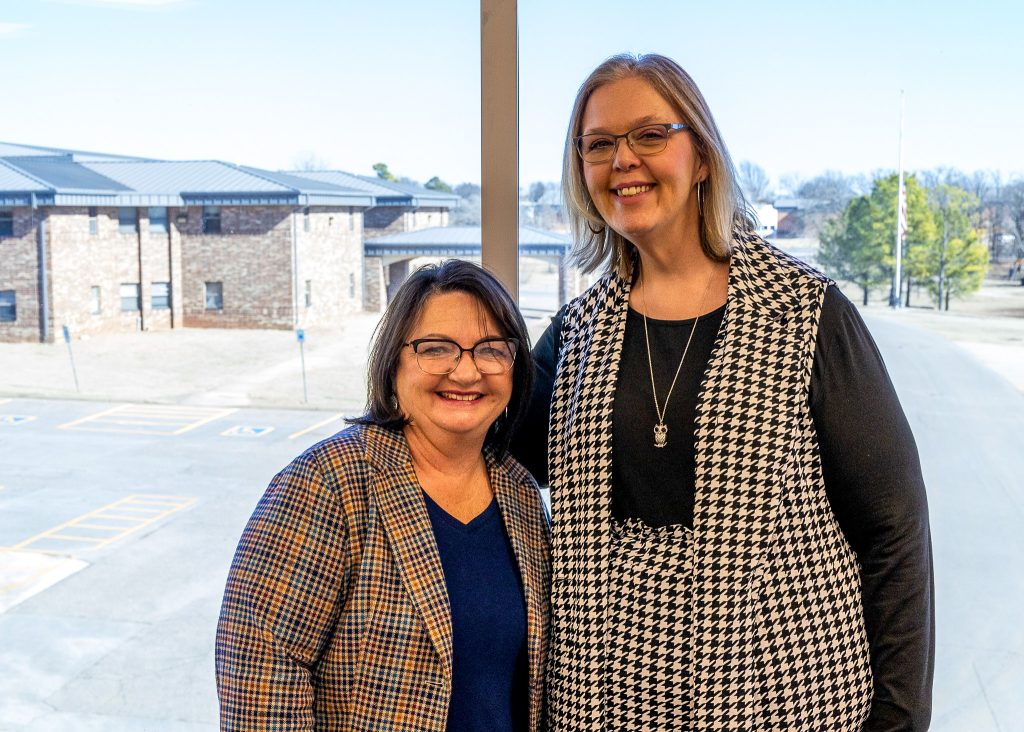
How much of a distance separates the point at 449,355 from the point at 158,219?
46.3 inches

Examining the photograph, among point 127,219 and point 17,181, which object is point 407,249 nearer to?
point 127,219

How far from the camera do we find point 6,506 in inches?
92.9

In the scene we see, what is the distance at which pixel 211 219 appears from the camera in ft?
7.24

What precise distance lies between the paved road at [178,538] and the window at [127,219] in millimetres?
446

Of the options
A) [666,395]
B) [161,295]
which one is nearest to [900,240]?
[666,395]

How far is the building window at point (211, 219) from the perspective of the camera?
2.20 metres

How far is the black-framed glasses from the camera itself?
4.15ft

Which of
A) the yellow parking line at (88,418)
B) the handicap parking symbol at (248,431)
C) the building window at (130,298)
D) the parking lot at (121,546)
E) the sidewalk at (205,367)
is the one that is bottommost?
the parking lot at (121,546)

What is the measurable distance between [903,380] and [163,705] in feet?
5.60

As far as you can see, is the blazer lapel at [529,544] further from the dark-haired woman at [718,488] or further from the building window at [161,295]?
the building window at [161,295]

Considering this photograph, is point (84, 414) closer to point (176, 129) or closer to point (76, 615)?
point (76, 615)

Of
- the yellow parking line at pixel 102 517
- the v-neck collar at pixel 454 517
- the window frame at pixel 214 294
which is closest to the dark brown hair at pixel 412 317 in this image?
the v-neck collar at pixel 454 517

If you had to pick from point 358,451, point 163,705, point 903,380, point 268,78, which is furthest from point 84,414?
point 903,380

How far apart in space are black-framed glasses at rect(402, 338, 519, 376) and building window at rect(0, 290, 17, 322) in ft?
4.52
